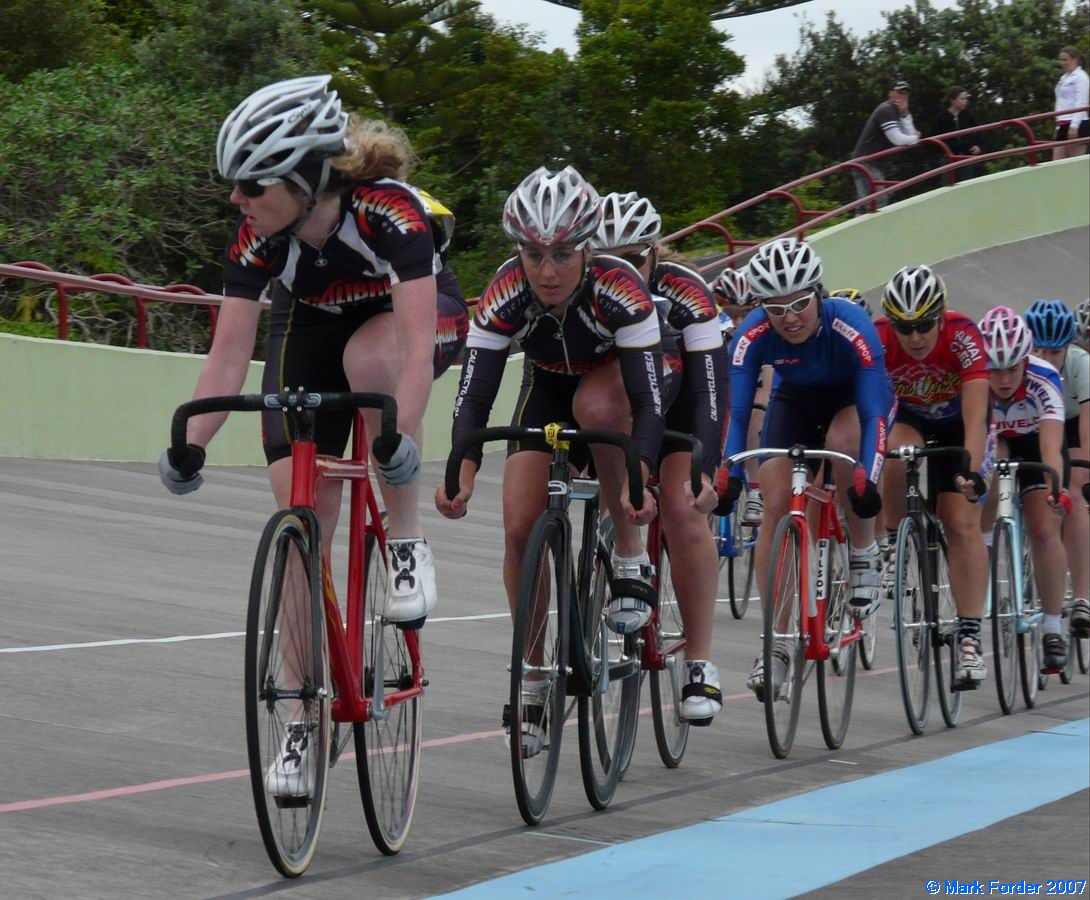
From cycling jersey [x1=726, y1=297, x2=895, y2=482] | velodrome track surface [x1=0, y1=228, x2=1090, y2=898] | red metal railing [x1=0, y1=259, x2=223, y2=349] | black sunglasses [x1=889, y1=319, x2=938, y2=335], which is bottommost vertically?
velodrome track surface [x1=0, y1=228, x2=1090, y2=898]

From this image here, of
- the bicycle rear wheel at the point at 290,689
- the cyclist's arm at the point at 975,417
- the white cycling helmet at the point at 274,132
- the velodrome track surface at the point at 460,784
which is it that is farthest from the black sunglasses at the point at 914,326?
the bicycle rear wheel at the point at 290,689

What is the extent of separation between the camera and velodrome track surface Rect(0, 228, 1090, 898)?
494cm

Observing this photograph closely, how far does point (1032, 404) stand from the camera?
31.6ft

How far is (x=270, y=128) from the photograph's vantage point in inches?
184

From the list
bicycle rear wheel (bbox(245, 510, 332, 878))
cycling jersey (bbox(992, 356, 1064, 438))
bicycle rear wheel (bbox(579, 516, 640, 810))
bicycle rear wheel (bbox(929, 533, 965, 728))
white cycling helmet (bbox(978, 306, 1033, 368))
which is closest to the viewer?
bicycle rear wheel (bbox(245, 510, 332, 878))

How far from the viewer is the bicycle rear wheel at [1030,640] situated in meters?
9.30

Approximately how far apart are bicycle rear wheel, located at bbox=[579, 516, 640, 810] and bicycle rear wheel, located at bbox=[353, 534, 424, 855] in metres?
0.68

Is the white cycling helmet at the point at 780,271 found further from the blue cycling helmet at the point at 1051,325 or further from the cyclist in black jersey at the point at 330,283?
the blue cycling helmet at the point at 1051,325

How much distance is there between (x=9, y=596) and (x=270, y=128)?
4971 millimetres

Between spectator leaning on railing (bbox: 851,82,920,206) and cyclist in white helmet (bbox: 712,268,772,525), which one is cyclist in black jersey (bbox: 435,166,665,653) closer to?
cyclist in white helmet (bbox: 712,268,772,525)

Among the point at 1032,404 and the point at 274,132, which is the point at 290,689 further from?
the point at 1032,404

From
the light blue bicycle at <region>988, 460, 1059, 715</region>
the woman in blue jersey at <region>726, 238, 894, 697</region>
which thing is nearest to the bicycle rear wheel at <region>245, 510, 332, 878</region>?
the woman in blue jersey at <region>726, 238, 894, 697</region>

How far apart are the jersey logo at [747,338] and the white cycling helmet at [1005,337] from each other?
6.36 feet

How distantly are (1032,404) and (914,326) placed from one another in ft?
5.46
